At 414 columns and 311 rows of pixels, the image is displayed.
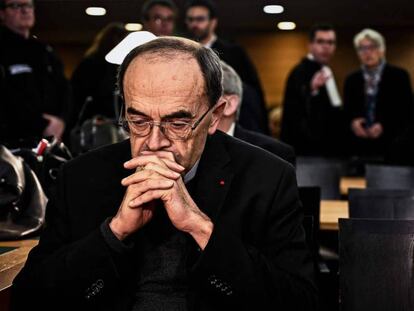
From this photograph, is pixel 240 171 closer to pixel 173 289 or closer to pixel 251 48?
pixel 173 289

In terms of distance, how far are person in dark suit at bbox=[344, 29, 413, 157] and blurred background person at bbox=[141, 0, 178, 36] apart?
214 cm

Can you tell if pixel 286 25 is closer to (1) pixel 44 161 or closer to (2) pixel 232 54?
(2) pixel 232 54

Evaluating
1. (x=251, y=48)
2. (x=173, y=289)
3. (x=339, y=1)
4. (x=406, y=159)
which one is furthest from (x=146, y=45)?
(x=251, y=48)

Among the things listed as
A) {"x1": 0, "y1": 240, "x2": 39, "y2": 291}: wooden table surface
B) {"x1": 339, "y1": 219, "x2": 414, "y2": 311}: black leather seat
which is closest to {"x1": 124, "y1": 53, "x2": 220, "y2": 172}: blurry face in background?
{"x1": 0, "y1": 240, "x2": 39, "y2": 291}: wooden table surface

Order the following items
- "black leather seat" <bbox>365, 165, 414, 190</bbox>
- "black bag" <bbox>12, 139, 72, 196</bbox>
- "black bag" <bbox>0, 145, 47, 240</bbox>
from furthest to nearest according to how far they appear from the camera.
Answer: "black leather seat" <bbox>365, 165, 414, 190</bbox>, "black bag" <bbox>12, 139, 72, 196</bbox>, "black bag" <bbox>0, 145, 47, 240</bbox>

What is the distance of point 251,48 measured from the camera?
12.7 m

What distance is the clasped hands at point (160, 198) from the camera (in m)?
2.19

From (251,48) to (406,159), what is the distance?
6517mm

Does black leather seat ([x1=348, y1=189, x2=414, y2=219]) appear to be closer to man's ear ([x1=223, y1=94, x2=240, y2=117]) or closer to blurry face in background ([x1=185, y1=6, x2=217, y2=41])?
man's ear ([x1=223, y1=94, x2=240, y2=117])

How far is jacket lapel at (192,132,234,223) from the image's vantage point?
2.40 m

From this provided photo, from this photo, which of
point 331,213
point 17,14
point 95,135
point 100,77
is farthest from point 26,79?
point 331,213

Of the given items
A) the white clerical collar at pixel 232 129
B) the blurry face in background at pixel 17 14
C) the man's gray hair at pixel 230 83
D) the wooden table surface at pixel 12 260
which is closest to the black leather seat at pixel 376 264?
the wooden table surface at pixel 12 260

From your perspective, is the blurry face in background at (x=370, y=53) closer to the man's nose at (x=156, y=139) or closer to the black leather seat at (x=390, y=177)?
the black leather seat at (x=390, y=177)

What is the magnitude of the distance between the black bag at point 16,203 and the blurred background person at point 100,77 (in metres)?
2.70
